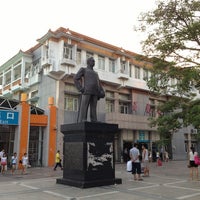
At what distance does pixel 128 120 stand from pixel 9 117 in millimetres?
13303

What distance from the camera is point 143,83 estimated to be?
34344mm

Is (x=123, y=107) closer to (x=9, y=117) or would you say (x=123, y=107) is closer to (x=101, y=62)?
(x=101, y=62)

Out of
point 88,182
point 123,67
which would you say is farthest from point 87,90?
point 123,67

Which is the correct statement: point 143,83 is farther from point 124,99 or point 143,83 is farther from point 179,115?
point 179,115

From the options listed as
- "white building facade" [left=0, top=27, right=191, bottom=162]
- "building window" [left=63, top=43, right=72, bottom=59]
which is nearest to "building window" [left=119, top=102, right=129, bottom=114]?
"white building facade" [left=0, top=27, right=191, bottom=162]

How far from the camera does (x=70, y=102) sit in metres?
28.2

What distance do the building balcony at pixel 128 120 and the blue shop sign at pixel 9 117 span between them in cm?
1022

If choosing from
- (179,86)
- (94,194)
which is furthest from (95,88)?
(179,86)

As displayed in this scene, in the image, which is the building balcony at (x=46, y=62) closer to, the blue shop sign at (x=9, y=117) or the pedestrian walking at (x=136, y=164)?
the blue shop sign at (x=9, y=117)

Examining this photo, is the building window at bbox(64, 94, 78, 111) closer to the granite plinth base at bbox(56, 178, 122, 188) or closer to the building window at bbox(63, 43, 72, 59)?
the building window at bbox(63, 43, 72, 59)

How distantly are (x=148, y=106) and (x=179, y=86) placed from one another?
63.1 ft

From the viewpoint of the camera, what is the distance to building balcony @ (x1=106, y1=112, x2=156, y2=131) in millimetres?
28922

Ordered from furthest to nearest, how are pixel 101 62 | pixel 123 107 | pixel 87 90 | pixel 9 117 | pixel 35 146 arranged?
pixel 123 107
pixel 101 62
pixel 35 146
pixel 9 117
pixel 87 90


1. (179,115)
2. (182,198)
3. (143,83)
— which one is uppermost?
(143,83)
